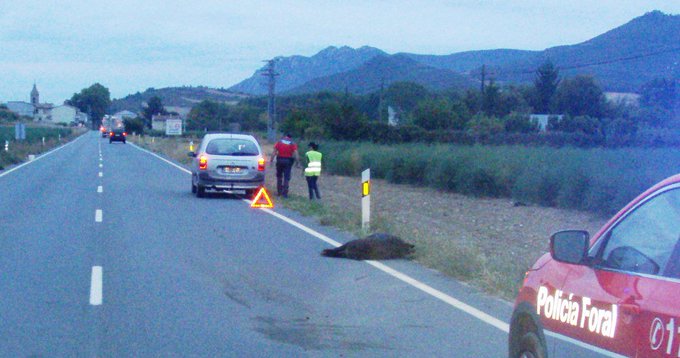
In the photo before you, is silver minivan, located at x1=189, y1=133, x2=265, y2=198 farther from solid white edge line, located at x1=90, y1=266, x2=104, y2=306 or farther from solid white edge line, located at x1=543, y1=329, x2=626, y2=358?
solid white edge line, located at x1=543, y1=329, x2=626, y2=358

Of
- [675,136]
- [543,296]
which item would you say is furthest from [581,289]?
[675,136]

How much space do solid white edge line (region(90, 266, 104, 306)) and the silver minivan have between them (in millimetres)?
11634

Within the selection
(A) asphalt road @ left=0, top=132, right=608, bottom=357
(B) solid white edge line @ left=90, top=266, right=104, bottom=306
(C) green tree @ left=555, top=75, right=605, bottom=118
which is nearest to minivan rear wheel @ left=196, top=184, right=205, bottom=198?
(A) asphalt road @ left=0, top=132, right=608, bottom=357

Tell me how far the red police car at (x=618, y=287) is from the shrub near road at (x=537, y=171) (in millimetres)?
20202

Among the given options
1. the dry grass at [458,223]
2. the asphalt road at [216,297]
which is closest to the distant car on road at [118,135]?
the dry grass at [458,223]

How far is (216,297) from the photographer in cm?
1069

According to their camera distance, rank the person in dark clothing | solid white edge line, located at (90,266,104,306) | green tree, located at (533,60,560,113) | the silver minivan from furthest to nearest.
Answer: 1. green tree, located at (533,60,560,113)
2. the person in dark clothing
3. the silver minivan
4. solid white edge line, located at (90,266,104,306)

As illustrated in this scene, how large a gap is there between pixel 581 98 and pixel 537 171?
4047 cm

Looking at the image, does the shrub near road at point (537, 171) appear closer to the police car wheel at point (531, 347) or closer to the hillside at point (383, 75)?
the police car wheel at point (531, 347)

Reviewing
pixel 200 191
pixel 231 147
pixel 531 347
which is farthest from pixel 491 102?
pixel 531 347

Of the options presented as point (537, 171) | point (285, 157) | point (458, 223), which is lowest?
point (458, 223)

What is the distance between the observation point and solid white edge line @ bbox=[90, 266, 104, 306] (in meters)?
10.3

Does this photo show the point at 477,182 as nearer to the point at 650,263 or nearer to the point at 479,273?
the point at 479,273

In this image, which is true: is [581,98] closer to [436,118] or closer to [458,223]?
[436,118]
